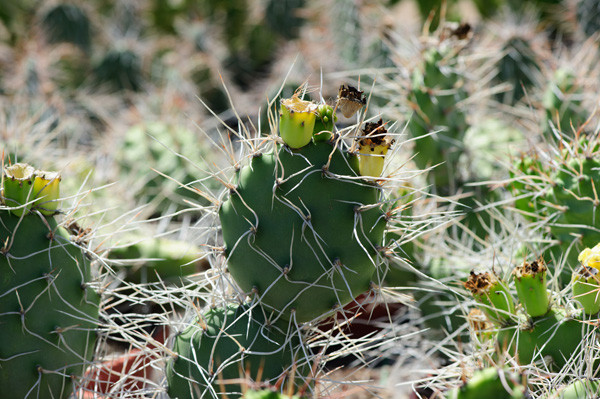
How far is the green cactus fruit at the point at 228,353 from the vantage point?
1219 mm

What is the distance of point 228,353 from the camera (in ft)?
4.08

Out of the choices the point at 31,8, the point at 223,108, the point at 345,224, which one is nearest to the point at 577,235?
the point at 345,224

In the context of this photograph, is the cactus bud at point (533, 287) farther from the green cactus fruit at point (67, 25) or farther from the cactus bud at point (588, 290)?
the green cactus fruit at point (67, 25)

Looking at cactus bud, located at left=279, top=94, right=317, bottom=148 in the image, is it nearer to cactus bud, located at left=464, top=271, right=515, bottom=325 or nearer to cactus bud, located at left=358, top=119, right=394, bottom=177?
cactus bud, located at left=358, top=119, right=394, bottom=177

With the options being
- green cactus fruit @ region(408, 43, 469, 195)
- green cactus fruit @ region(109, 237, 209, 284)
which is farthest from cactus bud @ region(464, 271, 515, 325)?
green cactus fruit @ region(109, 237, 209, 284)

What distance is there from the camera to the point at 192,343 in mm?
1269

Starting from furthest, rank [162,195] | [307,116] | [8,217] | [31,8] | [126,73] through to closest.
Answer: [31,8] → [126,73] → [162,195] → [8,217] → [307,116]

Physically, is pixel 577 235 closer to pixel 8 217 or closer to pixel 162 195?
pixel 8 217

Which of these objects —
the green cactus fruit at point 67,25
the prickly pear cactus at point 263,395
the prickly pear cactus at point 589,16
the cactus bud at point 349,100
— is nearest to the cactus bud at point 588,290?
the cactus bud at point 349,100

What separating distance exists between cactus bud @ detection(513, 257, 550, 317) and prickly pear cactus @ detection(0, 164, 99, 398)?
3.02 feet

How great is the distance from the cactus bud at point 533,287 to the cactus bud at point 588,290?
6 cm

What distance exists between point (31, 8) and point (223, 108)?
2.05 m

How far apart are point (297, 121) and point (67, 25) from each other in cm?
370

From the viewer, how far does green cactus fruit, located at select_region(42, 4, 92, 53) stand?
4.26 meters
